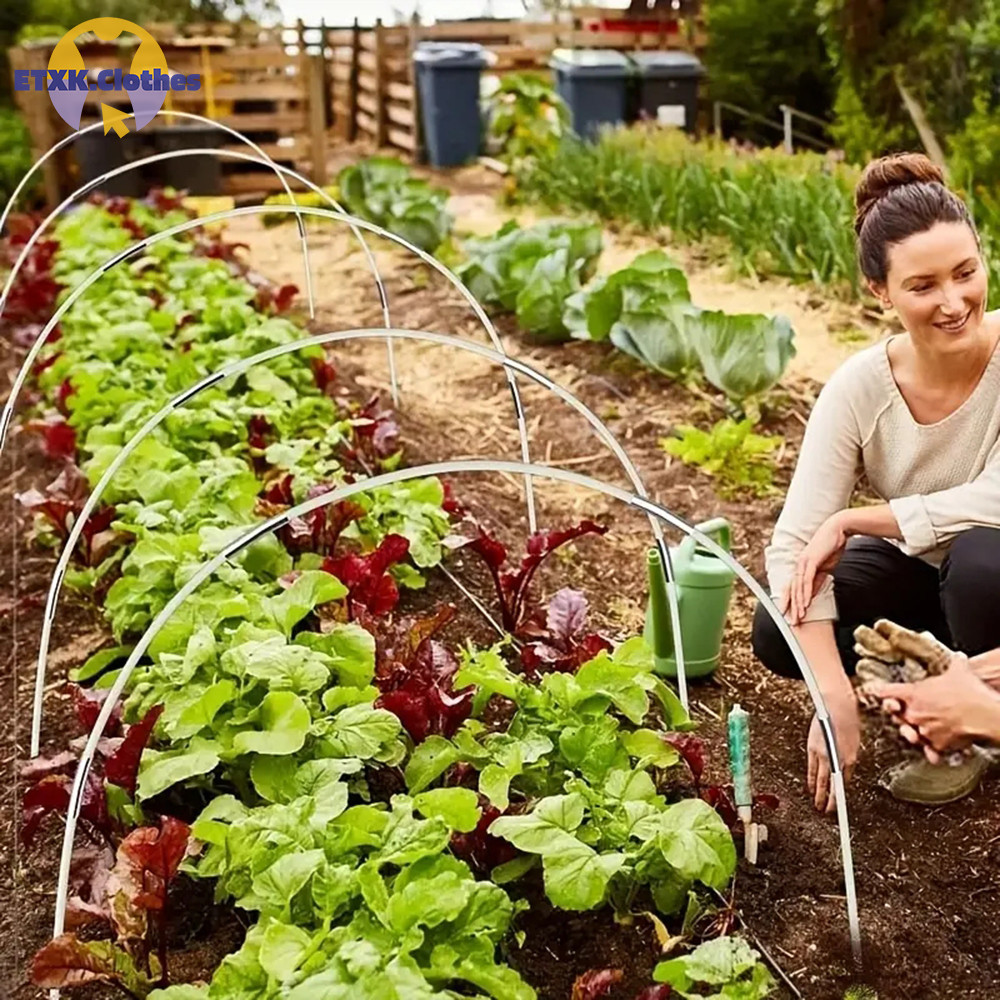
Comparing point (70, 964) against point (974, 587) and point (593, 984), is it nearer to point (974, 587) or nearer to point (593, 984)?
point (593, 984)

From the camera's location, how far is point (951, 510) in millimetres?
2092

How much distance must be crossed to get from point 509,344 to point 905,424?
3.03 m

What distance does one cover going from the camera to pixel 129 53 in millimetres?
9133

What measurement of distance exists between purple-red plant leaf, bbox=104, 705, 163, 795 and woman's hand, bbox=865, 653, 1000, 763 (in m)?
1.07

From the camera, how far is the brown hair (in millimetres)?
1972

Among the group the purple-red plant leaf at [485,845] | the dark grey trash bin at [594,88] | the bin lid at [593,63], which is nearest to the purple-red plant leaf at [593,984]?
the purple-red plant leaf at [485,845]

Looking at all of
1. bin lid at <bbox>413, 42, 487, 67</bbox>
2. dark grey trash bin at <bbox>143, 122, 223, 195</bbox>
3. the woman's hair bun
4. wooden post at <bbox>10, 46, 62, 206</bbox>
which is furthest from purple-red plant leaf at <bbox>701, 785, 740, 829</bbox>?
bin lid at <bbox>413, 42, 487, 67</bbox>

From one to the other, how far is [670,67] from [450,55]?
1696 millimetres

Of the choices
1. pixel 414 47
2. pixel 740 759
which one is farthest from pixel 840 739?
pixel 414 47

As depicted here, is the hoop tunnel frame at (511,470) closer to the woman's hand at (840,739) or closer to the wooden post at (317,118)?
the woman's hand at (840,739)

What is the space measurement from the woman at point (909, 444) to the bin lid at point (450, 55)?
26.8ft

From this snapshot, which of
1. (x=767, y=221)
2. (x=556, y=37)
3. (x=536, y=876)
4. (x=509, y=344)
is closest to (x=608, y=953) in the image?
(x=536, y=876)

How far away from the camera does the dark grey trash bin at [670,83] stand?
368 inches

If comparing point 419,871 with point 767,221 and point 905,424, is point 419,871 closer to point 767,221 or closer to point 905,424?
point 905,424
